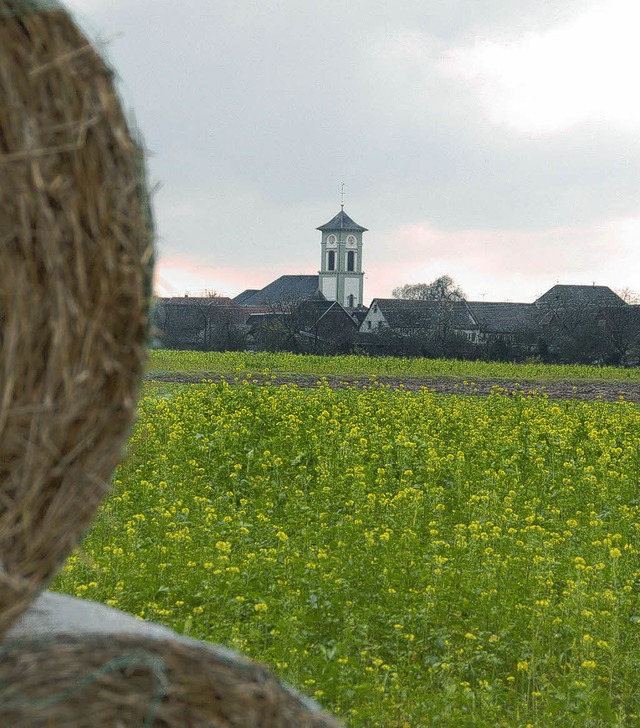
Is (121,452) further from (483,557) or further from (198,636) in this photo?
(483,557)

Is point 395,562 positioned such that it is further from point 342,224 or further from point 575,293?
point 342,224

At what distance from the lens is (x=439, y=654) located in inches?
213

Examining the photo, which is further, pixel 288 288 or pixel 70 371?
pixel 288 288

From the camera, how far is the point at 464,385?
2217 cm

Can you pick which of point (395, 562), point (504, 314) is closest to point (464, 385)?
point (395, 562)

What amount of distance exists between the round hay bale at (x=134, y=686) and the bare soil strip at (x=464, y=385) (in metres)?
17.2

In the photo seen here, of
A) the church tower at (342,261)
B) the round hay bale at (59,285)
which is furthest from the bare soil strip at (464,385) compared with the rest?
the church tower at (342,261)

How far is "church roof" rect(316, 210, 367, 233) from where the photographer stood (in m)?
96.3

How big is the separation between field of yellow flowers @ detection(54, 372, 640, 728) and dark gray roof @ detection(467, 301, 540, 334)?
43.3 metres

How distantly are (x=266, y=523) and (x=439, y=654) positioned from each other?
259 cm

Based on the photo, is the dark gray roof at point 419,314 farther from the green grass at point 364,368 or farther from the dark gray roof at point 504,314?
the green grass at point 364,368

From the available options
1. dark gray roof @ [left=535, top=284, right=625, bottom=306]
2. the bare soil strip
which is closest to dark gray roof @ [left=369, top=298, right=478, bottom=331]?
dark gray roof @ [left=535, top=284, right=625, bottom=306]

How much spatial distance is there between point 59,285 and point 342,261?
93256mm

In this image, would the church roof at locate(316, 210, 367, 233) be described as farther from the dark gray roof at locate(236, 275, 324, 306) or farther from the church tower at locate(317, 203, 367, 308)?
the dark gray roof at locate(236, 275, 324, 306)
